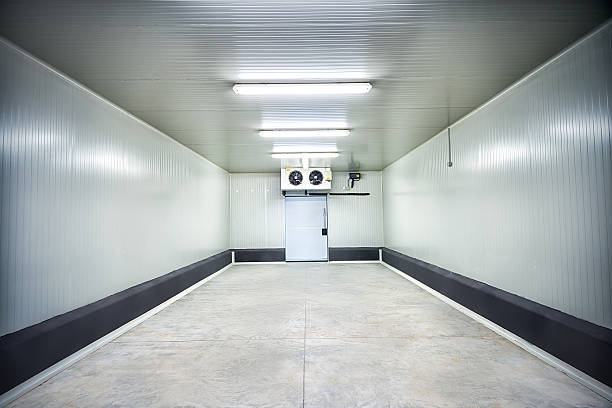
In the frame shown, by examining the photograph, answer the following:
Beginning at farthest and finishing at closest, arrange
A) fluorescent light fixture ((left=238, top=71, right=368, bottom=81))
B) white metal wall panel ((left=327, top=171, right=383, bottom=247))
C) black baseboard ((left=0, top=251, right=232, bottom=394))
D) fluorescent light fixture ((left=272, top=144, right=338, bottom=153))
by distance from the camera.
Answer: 1. white metal wall panel ((left=327, top=171, right=383, bottom=247))
2. fluorescent light fixture ((left=272, top=144, right=338, bottom=153))
3. fluorescent light fixture ((left=238, top=71, right=368, bottom=81))
4. black baseboard ((left=0, top=251, right=232, bottom=394))

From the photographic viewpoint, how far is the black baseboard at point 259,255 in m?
11.9

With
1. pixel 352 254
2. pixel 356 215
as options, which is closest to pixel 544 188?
pixel 356 215

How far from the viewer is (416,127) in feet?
22.0

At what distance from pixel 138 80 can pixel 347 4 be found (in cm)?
278

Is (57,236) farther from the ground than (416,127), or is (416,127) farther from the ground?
(416,127)

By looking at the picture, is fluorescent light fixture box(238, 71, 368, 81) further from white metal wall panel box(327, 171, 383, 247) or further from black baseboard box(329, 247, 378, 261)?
black baseboard box(329, 247, 378, 261)

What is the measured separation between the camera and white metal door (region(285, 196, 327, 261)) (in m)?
12.1

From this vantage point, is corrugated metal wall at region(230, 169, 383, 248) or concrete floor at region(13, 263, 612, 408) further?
corrugated metal wall at region(230, 169, 383, 248)

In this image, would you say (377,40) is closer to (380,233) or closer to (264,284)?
(264,284)

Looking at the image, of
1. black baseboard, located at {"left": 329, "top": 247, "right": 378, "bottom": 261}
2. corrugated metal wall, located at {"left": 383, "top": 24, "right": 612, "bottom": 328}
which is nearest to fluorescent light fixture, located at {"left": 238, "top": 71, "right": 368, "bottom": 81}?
corrugated metal wall, located at {"left": 383, "top": 24, "right": 612, "bottom": 328}

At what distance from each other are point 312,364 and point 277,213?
8.51m

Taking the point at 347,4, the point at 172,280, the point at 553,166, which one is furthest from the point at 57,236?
the point at 553,166

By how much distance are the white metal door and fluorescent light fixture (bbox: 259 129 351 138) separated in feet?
17.0

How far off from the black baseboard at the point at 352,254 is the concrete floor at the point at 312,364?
19.2 ft
